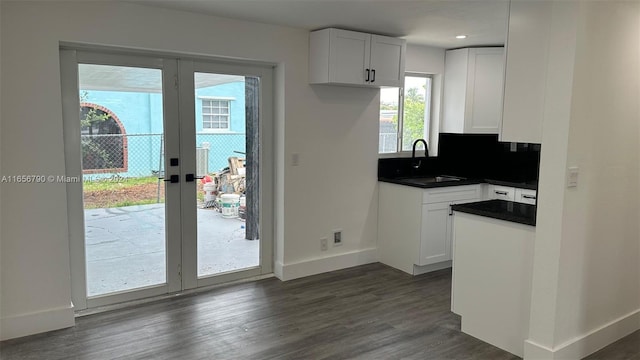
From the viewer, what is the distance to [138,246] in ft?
12.7

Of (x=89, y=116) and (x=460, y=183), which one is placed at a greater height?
(x=89, y=116)

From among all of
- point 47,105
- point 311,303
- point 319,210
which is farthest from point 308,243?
point 47,105

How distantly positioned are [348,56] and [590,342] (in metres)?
2.85

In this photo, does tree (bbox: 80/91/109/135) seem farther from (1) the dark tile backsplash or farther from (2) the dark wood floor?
(1) the dark tile backsplash

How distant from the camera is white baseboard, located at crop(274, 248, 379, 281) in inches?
174

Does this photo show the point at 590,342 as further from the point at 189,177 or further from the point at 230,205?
the point at 189,177

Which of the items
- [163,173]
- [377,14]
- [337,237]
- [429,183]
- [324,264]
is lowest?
[324,264]

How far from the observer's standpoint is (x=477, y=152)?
→ 5.46m

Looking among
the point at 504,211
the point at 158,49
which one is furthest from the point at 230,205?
the point at 504,211

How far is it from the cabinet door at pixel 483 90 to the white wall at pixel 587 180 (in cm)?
204

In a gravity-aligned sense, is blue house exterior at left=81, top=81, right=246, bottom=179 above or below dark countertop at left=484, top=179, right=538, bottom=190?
above

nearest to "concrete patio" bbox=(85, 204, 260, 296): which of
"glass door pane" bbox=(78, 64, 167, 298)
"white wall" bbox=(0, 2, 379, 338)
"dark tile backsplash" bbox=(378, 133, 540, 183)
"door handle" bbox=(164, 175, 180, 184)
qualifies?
"glass door pane" bbox=(78, 64, 167, 298)

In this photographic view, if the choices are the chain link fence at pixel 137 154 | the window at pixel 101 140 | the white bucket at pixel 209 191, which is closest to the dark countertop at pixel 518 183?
the chain link fence at pixel 137 154

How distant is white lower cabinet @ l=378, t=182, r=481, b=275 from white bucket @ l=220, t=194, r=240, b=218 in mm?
1522
